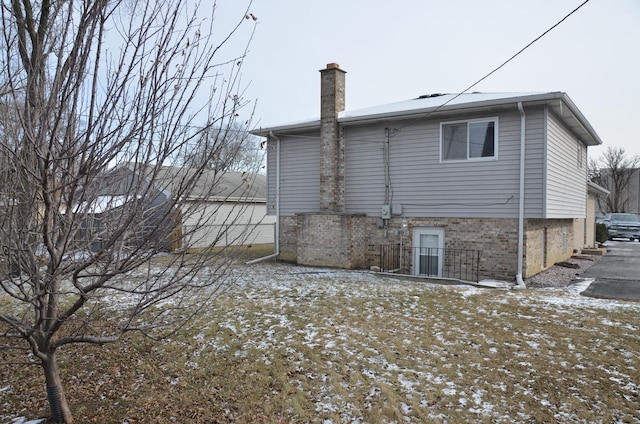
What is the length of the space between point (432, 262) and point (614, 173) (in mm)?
47910

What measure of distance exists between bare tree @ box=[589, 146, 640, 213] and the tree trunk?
53.6 m

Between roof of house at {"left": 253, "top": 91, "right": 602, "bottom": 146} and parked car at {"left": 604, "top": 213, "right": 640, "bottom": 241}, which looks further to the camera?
parked car at {"left": 604, "top": 213, "right": 640, "bottom": 241}

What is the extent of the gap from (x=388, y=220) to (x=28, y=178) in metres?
10.1

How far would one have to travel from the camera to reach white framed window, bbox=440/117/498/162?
420 inches

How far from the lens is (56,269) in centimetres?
289

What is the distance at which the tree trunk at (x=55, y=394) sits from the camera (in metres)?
3.77

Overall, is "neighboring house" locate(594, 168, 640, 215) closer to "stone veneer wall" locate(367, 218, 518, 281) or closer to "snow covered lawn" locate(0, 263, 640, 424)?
"stone veneer wall" locate(367, 218, 518, 281)

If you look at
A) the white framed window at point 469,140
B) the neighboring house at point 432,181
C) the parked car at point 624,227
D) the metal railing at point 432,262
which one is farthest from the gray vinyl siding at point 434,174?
the parked car at point 624,227

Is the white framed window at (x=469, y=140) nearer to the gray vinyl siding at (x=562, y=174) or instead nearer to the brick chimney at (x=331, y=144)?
the gray vinyl siding at (x=562, y=174)

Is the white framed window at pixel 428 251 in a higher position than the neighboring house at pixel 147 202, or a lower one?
lower

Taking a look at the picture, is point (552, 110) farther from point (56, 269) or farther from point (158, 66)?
point (56, 269)

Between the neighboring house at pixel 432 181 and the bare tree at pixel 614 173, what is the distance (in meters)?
40.6

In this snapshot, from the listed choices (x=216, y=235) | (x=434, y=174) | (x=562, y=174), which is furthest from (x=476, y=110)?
(x=216, y=235)

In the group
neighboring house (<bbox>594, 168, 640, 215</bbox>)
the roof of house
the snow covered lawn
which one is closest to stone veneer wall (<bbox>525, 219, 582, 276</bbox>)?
the roof of house
